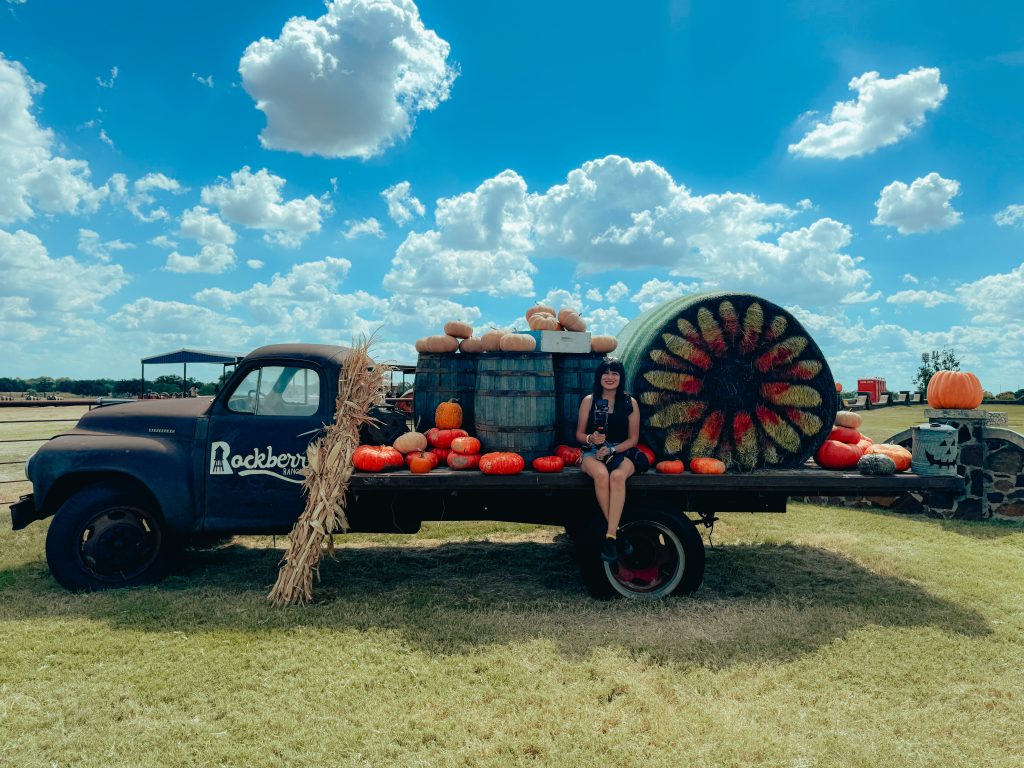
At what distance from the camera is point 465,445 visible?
5.32 meters

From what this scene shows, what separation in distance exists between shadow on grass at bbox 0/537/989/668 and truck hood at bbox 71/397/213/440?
134cm

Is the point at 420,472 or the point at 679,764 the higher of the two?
the point at 420,472

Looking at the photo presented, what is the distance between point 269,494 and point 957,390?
7.84 metres

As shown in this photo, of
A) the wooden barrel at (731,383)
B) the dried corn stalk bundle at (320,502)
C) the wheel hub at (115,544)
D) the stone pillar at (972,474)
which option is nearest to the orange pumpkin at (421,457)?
the dried corn stalk bundle at (320,502)

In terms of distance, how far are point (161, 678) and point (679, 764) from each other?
3.01 m

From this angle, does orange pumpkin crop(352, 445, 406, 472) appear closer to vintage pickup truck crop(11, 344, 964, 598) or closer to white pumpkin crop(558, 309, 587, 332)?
vintage pickup truck crop(11, 344, 964, 598)

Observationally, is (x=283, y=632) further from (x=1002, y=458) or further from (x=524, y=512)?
(x=1002, y=458)

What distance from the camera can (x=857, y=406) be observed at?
94.2 feet

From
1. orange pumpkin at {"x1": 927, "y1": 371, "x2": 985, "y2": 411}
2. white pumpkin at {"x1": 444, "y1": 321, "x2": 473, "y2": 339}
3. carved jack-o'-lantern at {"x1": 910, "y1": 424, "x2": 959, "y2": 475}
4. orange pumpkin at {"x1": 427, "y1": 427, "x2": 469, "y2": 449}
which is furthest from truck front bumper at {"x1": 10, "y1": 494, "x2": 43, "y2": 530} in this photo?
orange pumpkin at {"x1": 927, "y1": 371, "x2": 985, "y2": 411}

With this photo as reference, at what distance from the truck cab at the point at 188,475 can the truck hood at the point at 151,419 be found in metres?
0.02


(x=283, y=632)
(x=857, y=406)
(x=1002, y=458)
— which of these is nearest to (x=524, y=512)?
(x=283, y=632)

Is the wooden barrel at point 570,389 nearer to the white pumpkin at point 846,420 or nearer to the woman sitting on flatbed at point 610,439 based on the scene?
the woman sitting on flatbed at point 610,439

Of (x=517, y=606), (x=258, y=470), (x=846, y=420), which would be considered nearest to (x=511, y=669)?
(x=517, y=606)

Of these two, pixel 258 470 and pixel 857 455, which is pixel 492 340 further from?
pixel 857 455
